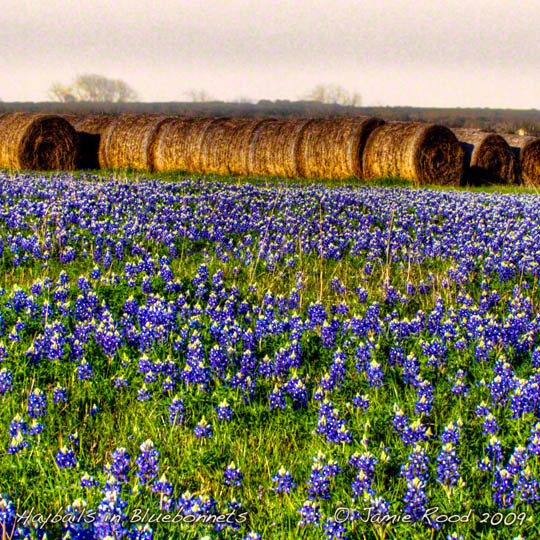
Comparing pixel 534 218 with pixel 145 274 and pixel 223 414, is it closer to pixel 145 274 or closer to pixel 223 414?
pixel 145 274

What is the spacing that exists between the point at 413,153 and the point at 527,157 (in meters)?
7.14

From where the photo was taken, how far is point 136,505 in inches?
113

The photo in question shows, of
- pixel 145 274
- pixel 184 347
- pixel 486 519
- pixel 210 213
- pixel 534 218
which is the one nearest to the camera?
pixel 486 519

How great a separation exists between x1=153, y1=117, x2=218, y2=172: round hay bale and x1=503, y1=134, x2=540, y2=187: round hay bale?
1153cm

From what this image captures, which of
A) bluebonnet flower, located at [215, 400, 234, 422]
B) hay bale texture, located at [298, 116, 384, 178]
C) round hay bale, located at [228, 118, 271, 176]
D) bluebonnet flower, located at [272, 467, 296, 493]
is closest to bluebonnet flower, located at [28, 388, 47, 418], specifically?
bluebonnet flower, located at [215, 400, 234, 422]

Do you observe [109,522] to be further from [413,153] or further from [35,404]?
[413,153]

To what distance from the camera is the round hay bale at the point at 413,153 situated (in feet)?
60.0

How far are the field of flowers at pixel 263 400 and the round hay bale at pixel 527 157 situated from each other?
1620 centimetres

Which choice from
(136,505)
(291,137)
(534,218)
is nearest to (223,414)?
(136,505)

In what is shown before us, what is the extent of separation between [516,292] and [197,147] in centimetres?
1621

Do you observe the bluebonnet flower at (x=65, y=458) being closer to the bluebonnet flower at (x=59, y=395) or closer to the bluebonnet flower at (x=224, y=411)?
the bluebonnet flower at (x=59, y=395)

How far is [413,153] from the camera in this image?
18094 millimetres

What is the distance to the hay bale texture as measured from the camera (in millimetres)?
19047

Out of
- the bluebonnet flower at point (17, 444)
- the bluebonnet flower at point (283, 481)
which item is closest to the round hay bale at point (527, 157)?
the bluebonnet flower at point (283, 481)
